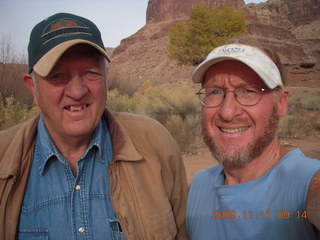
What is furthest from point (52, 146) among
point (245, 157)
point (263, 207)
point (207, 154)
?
point (207, 154)

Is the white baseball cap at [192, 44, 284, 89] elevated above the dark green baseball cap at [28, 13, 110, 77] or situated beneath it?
situated beneath

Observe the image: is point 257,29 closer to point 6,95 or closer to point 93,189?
point 6,95

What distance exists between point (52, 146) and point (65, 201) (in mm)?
398

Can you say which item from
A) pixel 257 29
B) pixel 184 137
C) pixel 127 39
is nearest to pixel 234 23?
pixel 184 137

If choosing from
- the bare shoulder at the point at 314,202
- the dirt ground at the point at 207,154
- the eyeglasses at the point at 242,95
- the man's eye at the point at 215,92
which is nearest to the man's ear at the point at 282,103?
the eyeglasses at the point at 242,95

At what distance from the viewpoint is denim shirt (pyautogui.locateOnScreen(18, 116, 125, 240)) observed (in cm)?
170

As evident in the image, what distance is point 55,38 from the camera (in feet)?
5.75

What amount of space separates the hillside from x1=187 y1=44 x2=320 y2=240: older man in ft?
52.1

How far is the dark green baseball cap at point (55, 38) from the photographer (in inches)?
67.0

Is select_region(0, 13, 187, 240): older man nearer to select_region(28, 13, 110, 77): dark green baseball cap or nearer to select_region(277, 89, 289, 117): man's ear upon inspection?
select_region(28, 13, 110, 77): dark green baseball cap

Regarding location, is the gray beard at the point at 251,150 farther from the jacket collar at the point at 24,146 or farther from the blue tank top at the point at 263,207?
the jacket collar at the point at 24,146

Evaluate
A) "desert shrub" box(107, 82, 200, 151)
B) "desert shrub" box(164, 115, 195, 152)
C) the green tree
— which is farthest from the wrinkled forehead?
the green tree
